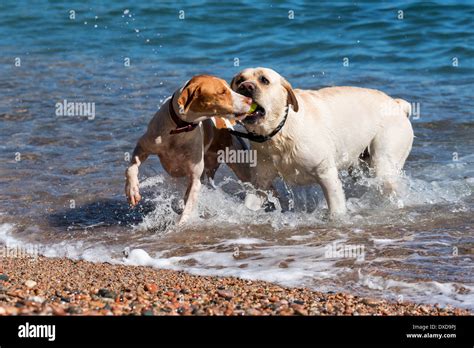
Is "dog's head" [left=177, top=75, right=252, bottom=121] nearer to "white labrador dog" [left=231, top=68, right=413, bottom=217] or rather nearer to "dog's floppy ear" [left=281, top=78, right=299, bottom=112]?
"white labrador dog" [left=231, top=68, right=413, bottom=217]

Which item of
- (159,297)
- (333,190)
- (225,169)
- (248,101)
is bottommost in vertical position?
(225,169)

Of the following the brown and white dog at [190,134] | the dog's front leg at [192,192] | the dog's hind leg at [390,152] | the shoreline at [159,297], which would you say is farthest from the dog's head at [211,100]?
the dog's hind leg at [390,152]

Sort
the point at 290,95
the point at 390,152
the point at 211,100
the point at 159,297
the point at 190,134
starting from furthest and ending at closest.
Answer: the point at 390,152
the point at 190,134
the point at 290,95
the point at 211,100
the point at 159,297

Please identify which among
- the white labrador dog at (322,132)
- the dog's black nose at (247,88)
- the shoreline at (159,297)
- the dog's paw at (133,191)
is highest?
the dog's black nose at (247,88)

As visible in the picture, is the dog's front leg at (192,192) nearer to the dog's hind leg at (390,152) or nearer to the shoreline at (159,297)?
the shoreline at (159,297)

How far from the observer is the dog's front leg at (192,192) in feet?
25.1

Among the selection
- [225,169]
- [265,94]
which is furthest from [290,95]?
[225,169]

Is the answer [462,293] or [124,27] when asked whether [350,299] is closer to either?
[462,293]

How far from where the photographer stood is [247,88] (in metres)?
7.14

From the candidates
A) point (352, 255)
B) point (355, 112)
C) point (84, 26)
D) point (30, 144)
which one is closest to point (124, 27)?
point (84, 26)

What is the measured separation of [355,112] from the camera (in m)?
8.06

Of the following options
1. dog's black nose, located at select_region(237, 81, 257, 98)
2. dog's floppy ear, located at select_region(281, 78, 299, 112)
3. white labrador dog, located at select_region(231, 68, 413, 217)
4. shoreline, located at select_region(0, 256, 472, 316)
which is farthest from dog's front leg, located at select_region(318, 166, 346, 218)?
shoreline, located at select_region(0, 256, 472, 316)

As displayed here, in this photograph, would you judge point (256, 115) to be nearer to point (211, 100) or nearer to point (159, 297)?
point (211, 100)

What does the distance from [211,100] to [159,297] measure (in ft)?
6.48
